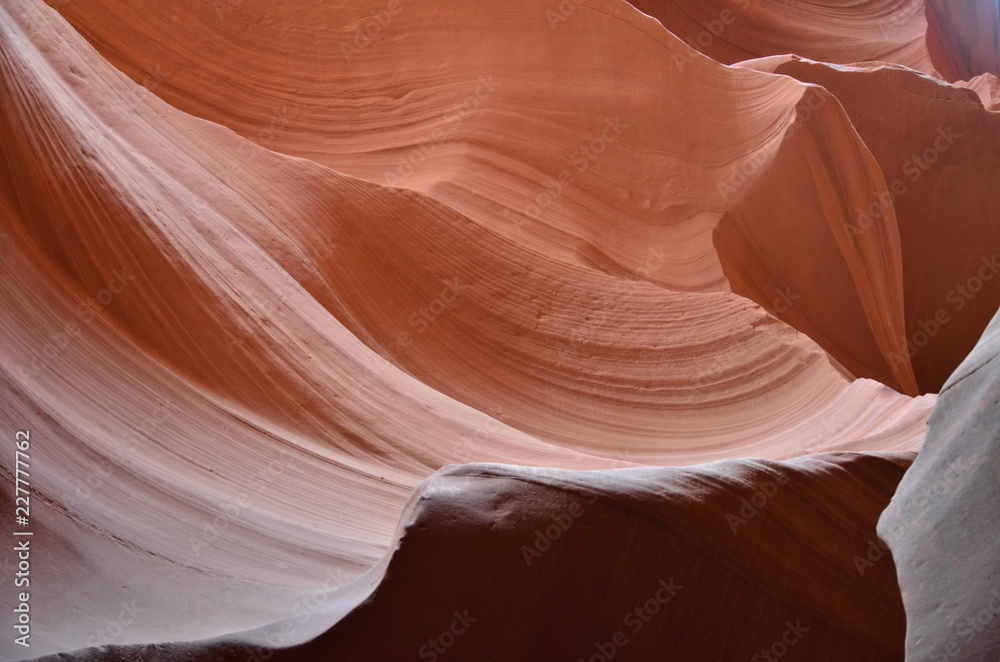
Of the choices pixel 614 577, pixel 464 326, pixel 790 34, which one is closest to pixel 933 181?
pixel 790 34

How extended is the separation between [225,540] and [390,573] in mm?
633

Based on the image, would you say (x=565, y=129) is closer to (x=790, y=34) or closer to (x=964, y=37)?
(x=790, y=34)

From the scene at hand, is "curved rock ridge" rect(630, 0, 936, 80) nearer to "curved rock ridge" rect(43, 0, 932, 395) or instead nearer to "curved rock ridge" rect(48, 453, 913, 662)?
"curved rock ridge" rect(43, 0, 932, 395)

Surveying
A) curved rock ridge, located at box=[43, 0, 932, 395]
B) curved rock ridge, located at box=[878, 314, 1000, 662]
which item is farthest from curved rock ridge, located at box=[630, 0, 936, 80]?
curved rock ridge, located at box=[878, 314, 1000, 662]

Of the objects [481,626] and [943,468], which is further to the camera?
[481,626]

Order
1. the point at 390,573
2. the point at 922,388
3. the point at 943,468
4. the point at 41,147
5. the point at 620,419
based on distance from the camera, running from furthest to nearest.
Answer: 1. the point at 922,388
2. the point at 620,419
3. the point at 41,147
4. the point at 390,573
5. the point at 943,468

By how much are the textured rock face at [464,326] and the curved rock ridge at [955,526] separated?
0.7 inches

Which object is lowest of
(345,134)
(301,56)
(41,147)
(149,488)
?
(149,488)

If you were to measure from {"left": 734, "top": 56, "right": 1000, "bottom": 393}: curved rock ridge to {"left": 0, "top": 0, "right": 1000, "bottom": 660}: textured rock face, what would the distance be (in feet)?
0.08

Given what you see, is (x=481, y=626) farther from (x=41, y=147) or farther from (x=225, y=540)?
(x=41, y=147)

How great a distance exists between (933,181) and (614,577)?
5.49 meters

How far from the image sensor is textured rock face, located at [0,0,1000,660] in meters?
1.95

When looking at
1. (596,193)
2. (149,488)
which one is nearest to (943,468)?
(149,488)

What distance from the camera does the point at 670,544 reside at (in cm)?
195
